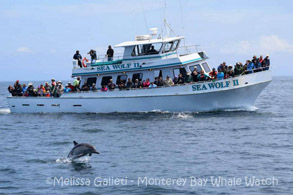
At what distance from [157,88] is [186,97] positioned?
199cm

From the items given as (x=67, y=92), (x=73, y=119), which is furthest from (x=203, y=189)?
(x=67, y=92)

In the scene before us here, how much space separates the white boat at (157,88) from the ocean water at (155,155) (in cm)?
84

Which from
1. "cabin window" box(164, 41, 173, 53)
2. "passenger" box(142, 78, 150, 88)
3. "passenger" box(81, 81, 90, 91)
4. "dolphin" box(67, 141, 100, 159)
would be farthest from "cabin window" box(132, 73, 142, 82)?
"dolphin" box(67, 141, 100, 159)

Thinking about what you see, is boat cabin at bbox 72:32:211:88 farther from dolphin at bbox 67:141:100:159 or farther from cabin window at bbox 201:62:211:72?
dolphin at bbox 67:141:100:159

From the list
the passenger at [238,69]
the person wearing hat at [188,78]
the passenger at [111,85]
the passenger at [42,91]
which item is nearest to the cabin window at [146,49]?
the passenger at [111,85]

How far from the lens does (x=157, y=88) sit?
110ft

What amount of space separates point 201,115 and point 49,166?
14.9m

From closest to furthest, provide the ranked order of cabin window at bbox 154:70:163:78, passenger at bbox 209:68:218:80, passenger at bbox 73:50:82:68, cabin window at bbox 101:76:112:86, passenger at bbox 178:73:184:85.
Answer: passenger at bbox 209:68:218:80 < passenger at bbox 178:73:184:85 < cabin window at bbox 154:70:163:78 < cabin window at bbox 101:76:112:86 < passenger at bbox 73:50:82:68

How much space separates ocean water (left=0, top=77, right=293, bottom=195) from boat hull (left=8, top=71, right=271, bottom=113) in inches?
27.0

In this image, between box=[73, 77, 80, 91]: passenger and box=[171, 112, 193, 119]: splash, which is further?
box=[73, 77, 80, 91]: passenger

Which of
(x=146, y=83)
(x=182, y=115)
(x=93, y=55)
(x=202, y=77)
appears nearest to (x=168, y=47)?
(x=146, y=83)

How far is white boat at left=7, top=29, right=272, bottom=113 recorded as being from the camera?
107 ft

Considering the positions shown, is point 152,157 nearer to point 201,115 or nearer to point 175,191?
point 175,191

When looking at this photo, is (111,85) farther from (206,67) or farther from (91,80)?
(206,67)
